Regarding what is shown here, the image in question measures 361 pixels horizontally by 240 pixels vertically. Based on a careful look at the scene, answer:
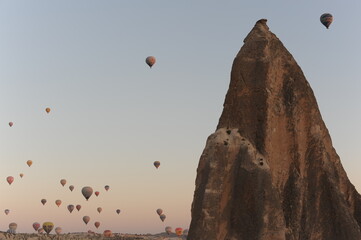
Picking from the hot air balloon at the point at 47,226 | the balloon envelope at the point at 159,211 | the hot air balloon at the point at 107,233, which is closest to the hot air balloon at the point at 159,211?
the balloon envelope at the point at 159,211

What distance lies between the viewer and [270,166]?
27.5m

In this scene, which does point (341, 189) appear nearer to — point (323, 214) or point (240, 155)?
point (323, 214)

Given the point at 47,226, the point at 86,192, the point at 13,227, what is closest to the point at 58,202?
the point at 47,226

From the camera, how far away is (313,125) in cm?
3061

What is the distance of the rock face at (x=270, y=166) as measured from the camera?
83.4 feet

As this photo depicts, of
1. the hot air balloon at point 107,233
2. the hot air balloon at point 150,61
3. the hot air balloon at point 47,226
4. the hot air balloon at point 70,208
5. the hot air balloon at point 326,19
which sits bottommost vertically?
the hot air balloon at point 107,233

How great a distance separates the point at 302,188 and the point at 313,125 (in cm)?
369

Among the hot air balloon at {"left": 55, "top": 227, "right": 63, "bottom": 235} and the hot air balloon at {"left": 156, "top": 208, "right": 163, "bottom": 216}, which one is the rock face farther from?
the hot air balloon at {"left": 55, "top": 227, "right": 63, "bottom": 235}

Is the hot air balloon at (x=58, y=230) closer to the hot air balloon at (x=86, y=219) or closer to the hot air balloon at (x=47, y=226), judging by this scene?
the hot air balloon at (x=47, y=226)

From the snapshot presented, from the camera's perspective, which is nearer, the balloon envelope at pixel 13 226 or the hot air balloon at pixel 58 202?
the hot air balloon at pixel 58 202

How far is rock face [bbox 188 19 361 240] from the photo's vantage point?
25.4 meters

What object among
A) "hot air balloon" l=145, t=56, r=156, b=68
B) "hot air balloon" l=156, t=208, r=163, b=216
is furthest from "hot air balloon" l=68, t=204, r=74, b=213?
"hot air balloon" l=145, t=56, r=156, b=68

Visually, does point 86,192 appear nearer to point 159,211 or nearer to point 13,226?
point 159,211

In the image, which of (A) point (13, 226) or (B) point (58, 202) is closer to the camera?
(B) point (58, 202)
